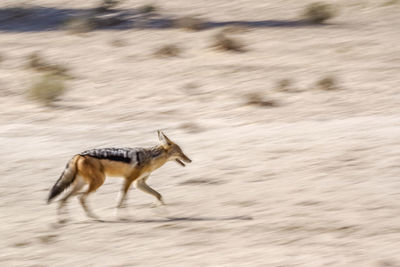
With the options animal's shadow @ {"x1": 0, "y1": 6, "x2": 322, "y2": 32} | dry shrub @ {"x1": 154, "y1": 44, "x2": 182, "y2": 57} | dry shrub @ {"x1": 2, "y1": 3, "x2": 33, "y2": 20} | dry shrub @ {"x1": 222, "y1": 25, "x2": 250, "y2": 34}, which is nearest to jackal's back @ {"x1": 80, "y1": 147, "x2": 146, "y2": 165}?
dry shrub @ {"x1": 154, "y1": 44, "x2": 182, "y2": 57}

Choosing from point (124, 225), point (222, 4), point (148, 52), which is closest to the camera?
point (124, 225)

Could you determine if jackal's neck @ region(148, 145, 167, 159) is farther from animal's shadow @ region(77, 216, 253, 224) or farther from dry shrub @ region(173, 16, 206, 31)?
dry shrub @ region(173, 16, 206, 31)

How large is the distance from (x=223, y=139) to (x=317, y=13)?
10.6 m

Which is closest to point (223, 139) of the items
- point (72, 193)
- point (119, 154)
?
point (119, 154)

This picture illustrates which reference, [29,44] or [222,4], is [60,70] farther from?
[222,4]

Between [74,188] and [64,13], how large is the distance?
17527 mm

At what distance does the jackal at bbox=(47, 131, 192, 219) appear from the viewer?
10984 millimetres

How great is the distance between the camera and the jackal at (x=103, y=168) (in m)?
11.0

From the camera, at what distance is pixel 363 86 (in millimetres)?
18609

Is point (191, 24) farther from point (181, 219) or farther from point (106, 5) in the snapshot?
point (181, 219)

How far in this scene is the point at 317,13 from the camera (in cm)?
2472

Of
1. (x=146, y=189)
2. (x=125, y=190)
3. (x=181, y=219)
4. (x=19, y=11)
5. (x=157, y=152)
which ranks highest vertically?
(x=19, y=11)

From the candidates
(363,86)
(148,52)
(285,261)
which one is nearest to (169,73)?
(148,52)

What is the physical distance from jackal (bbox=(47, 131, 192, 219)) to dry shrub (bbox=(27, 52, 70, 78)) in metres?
9.86
